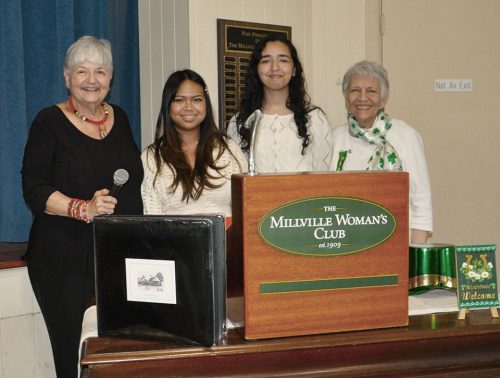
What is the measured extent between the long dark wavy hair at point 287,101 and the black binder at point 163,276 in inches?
49.1

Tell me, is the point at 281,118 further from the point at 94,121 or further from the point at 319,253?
the point at 319,253

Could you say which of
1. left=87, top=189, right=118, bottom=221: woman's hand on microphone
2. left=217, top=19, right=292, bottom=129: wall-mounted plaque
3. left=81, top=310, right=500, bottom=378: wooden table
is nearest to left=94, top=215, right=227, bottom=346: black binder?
left=81, top=310, right=500, bottom=378: wooden table

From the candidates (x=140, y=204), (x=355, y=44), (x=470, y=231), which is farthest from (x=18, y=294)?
(x=470, y=231)

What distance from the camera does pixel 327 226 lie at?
123cm

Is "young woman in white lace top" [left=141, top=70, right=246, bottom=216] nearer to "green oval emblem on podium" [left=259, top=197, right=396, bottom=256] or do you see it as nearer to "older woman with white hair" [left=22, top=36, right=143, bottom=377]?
"older woman with white hair" [left=22, top=36, right=143, bottom=377]

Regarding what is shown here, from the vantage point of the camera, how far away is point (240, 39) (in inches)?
117

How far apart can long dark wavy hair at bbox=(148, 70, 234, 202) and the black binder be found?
2.66 ft

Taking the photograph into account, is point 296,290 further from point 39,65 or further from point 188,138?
point 39,65

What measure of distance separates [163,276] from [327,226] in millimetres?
313

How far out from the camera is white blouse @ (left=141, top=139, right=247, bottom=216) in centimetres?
207

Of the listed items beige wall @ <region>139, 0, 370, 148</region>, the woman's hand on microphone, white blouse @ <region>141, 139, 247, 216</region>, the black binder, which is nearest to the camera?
the black binder

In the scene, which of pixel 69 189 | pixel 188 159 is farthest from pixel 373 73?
pixel 69 189

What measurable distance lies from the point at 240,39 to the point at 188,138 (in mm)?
962

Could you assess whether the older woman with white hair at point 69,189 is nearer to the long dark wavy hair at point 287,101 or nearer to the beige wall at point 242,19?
the long dark wavy hair at point 287,101
